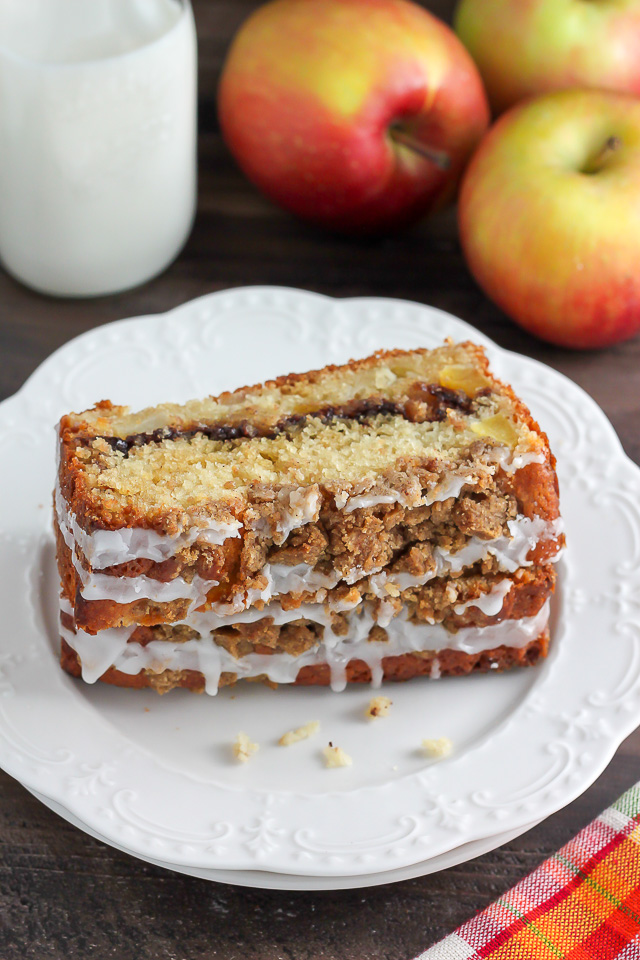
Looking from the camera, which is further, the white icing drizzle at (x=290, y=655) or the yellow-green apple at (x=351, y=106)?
the yellow-green apple at (x=351, y=106)

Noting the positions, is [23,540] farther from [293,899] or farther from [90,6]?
[90,6]

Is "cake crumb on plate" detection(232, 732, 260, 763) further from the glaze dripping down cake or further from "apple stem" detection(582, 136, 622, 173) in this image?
"apple stem" detection(582, 136, 622, 173)

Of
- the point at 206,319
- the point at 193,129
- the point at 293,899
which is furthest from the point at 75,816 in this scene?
the point at 193,129

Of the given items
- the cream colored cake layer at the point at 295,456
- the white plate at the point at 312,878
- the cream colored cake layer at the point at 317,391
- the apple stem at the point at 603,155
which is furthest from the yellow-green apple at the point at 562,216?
the white plate at the point at 312,878

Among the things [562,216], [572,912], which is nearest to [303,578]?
[572,912]

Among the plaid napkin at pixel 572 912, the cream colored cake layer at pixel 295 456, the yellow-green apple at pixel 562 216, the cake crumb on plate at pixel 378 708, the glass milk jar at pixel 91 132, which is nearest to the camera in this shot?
the plaid napkin at pixel 572 912

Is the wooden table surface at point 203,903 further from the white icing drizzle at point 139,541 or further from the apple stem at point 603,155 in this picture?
the apple stem at point 603,155

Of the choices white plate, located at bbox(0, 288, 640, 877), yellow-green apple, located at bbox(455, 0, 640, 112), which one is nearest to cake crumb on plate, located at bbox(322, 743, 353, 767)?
white plate, located at bbox(0, 288, 640, 877)
